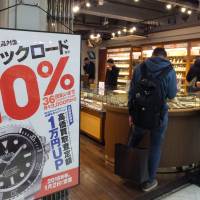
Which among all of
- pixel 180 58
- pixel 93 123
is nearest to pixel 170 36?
pixel 180 58

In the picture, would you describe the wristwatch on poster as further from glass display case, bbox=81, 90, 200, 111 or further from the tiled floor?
glass display case, bbox=81, 90, 200, 111

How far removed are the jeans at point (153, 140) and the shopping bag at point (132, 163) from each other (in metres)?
0.12

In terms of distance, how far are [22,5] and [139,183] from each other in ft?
8.29

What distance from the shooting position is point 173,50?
10.1 meters

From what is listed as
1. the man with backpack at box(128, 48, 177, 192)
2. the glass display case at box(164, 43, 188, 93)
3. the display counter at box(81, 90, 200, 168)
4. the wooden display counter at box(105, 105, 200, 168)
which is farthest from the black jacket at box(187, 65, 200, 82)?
the glass display case at box(164, 43, 188, 93)

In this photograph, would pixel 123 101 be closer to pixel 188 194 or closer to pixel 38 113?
pixel 188 194

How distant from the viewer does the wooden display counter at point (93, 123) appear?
5281 millimetres

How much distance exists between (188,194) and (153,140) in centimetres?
83

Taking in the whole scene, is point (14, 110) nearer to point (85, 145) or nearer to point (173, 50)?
point (85, 145)

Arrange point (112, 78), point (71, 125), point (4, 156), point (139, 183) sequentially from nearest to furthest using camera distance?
point (4, 156) < point (71, 125) < point (139, 183) < point (112, 78)

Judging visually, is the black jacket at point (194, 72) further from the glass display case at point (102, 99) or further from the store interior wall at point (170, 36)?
the store interior wall at point (170, 36)

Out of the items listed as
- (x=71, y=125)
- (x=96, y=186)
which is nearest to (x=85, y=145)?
(x=96, y=186)

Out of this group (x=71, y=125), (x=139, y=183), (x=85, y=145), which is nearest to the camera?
(x=71, y=125)

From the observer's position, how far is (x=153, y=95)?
3.23 m
